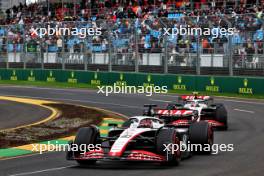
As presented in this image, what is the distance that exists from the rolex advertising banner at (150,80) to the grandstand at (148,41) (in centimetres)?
38

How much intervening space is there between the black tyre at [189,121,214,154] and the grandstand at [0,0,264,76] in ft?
60.5

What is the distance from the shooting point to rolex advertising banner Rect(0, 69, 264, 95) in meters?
35.0

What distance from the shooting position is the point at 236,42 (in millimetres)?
34906

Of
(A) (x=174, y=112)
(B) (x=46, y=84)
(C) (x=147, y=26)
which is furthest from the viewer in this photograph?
(B) (x=46, y=84)

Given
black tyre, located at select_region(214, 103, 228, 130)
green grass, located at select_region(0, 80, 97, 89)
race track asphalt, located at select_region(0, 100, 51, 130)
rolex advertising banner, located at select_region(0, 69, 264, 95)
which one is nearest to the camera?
black tyre, located at select_region(214, 103, 228, 130)

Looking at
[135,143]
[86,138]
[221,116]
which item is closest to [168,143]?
[135,143]

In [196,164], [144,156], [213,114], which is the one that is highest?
[213,114]

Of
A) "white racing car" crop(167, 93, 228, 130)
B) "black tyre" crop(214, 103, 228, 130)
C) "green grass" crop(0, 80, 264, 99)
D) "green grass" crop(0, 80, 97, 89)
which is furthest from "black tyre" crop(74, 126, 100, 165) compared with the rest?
"green grass" crop(0, 80, 97, 89)

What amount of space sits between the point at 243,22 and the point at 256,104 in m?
5.35

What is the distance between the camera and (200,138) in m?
15.5

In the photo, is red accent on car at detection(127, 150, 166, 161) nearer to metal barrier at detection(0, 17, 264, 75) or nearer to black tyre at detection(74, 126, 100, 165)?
black tyre at detection(74, 126, 100, 165)

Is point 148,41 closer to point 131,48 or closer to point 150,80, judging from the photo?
Answer: point 131,48

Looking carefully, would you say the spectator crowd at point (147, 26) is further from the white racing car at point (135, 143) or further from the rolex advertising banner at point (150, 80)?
the white racing car at point (135, 143)

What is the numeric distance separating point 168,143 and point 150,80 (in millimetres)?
26189
